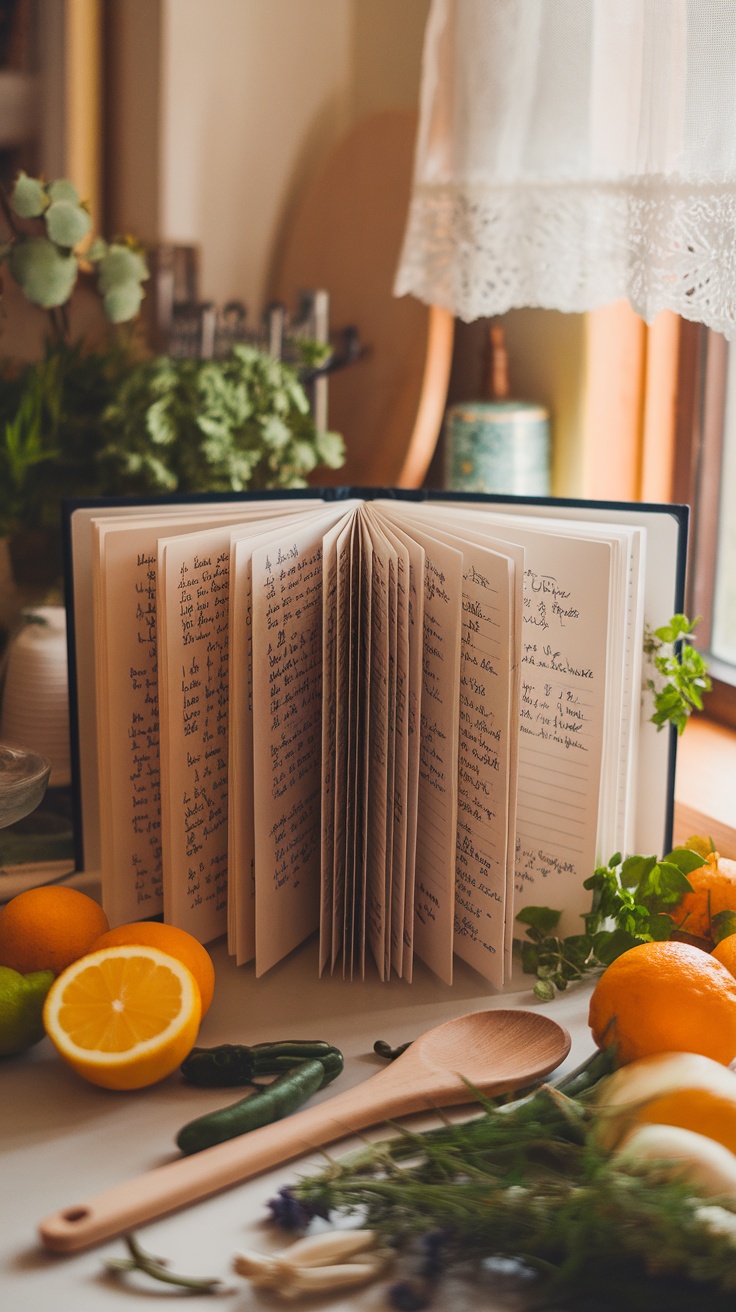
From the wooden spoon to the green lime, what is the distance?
136 mm

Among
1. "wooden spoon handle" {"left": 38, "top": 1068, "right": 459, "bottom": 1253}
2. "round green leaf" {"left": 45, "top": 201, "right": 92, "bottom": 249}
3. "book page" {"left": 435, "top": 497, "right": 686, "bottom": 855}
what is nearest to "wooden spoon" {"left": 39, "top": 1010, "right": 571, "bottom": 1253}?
"wooden spoon handle" {"left": 38, "top": 1068, "right": 459, "bottom": 1253}

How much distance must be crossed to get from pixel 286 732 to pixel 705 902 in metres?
0.32

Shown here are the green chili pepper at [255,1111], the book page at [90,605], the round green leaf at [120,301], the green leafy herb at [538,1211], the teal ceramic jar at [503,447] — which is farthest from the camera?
the teal ceramic jar at [503,447]

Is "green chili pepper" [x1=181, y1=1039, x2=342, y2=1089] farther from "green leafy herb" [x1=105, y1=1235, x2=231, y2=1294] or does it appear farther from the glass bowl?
the glass bowl

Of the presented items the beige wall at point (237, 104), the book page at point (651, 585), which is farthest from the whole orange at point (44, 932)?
the beige wall at point (237, 104)

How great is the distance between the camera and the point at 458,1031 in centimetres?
69

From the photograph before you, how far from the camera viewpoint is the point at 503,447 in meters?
1.30

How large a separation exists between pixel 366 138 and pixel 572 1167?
50.2 inches

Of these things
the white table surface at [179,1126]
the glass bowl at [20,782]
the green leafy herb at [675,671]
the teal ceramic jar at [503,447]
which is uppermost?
the teal ceramic jar at [503,447]

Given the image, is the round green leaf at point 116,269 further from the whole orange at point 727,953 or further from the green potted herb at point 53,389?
the whole orange at point 727,953

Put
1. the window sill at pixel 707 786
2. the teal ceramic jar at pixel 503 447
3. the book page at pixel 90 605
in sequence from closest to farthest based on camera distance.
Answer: the book page at pixel 90 605
the window sill at pixel 707 786
the teal ceramic jar at pixel 503 447

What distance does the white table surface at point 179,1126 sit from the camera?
1.71 feet

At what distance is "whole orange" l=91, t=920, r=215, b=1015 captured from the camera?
716 mm

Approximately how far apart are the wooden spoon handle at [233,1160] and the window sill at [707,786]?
371 mm
